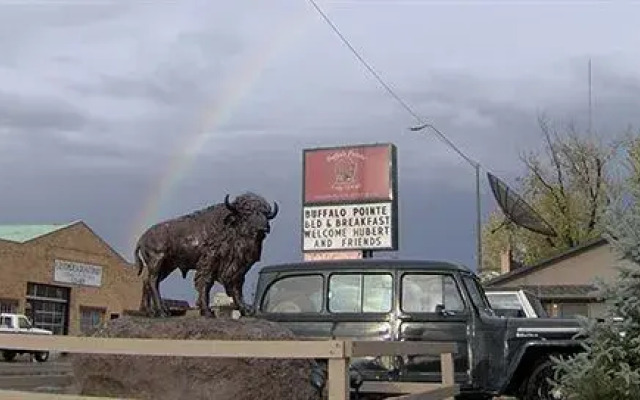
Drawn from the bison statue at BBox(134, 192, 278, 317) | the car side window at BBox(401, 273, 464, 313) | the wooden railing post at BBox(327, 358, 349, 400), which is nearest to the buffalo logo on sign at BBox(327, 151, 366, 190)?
the car side window at BBox(401, 273, 464, 313)

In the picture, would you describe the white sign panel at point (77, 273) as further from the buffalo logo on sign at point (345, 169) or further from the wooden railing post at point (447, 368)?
the wooden railing post at point (447, 368)

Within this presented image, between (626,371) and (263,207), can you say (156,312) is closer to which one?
(263,207)

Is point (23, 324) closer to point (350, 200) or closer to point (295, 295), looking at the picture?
point (350, 200)

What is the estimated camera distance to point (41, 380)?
6.61m

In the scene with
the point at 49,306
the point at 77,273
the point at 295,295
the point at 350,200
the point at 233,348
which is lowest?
the point at 233,348

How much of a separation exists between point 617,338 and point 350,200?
979 inches

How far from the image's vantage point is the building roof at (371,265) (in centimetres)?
1074

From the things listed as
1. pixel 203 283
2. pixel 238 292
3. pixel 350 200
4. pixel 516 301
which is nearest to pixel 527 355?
pixel 516 301

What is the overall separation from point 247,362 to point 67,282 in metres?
46.4

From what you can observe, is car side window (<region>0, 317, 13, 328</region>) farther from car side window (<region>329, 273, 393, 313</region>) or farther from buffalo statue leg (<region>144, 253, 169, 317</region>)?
buffalo statue leg (<region>144, 253, 169, 317</region>)

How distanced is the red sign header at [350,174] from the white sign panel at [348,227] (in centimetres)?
39

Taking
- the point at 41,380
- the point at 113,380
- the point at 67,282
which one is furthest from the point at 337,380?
the point at 67,282

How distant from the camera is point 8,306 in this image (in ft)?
149

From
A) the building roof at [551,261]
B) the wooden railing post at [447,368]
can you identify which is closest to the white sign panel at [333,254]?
the building roof at [551,261]
